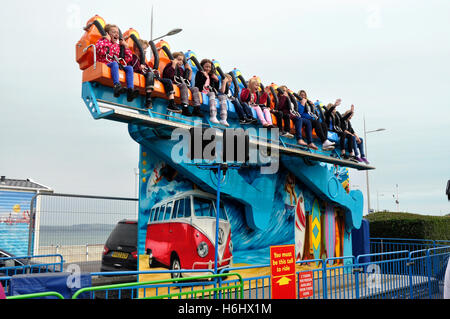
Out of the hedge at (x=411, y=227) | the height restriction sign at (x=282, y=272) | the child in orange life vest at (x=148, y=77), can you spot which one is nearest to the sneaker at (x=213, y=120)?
the child in orange life vest at (x=148, y=77)

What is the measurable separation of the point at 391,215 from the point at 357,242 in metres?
5.95

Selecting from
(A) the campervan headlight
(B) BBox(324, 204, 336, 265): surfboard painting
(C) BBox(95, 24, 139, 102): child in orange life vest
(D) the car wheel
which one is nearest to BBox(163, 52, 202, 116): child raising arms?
(C) BBox(95, 24, 139, 102): child in orange life vest

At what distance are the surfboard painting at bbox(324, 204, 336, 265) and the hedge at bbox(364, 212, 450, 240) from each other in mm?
6422

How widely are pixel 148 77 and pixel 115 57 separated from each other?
72cm

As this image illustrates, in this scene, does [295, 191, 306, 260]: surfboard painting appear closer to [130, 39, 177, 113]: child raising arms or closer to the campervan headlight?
the campervan headlight

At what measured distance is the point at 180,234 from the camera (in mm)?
9273

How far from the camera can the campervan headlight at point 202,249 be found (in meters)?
9.33

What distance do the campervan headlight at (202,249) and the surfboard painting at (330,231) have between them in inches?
229

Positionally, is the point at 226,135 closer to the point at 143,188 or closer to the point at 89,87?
the point at 143,188

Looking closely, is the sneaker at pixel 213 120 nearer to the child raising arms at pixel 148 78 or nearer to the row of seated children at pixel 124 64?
the child raising arms at pixel 148 78

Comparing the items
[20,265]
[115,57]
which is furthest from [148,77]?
[20,265]

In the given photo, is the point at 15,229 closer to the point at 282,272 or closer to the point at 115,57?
the point at 115,57

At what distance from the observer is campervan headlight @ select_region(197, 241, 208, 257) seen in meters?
9.33
